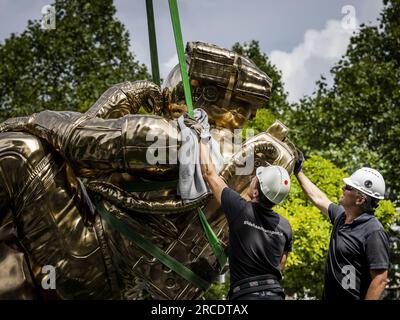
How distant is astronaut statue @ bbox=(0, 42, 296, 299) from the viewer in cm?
379

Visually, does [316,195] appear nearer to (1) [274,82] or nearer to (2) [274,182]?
(2) [274,182]

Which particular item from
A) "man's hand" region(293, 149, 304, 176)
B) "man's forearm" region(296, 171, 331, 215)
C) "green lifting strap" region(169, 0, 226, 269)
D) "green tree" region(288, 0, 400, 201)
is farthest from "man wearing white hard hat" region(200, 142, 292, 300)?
"green tree" region(288, 0, 400, 201)

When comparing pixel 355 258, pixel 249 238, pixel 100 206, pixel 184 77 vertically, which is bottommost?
pixel 355 258

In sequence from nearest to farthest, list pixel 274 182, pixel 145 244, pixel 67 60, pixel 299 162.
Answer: pixel 274 182 < pixel 145 244 < pixel 299 162 < pixel 67 60

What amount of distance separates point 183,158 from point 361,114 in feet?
52.9

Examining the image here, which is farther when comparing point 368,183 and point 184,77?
point 368,183

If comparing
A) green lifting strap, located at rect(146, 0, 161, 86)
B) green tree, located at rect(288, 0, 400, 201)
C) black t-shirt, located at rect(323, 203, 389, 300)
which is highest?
green tree, located at rect(288, 0, 400, 201)

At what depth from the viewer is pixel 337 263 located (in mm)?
4340

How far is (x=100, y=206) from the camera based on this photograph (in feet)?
13.1

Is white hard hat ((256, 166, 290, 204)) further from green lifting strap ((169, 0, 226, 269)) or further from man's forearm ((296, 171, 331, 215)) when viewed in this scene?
man's forearm ((296, 171, 331, 215))

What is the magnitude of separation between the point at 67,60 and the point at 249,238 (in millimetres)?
16023

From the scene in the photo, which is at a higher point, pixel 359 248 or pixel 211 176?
pixel 211 176

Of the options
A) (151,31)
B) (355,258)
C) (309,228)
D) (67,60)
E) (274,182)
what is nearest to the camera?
(274,182)

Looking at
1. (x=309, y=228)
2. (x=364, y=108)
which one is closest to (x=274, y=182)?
(x=309, y=228)
